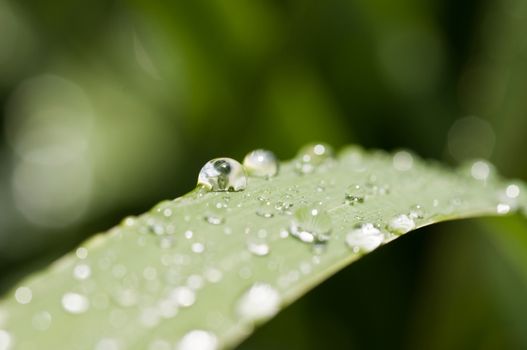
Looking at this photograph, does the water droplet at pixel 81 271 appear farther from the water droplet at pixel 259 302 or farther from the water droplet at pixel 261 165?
the water droplet at pixel 261 165

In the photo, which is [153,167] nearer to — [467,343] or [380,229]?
[467,343]

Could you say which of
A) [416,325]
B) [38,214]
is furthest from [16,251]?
[416,325]

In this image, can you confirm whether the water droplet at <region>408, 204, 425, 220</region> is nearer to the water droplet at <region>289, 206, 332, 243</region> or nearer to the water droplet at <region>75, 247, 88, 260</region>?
the water droplet at <region>289, 206, 332, 243</region>

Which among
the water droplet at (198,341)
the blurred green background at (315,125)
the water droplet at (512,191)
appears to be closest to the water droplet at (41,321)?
the water droplet at (198,341)

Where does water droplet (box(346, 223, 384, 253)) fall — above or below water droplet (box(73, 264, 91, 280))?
above

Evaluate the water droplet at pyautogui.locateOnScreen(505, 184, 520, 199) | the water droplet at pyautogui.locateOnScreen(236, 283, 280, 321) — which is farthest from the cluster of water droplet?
the water droplet at pyautogui.locateOnScreen(505, 184, 520, 199)
